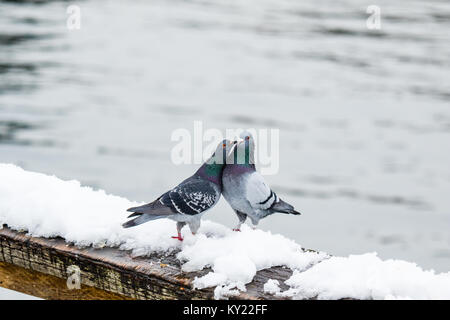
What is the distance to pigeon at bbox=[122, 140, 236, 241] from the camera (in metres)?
3.28

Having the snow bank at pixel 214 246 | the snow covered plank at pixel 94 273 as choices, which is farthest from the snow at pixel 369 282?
the snow covered plank at pixel 94 273

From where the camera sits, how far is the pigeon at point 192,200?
3.28 meters

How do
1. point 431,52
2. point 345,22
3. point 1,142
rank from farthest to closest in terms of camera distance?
point 345,22, point 431,52, point 1,142

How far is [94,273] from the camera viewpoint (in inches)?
121

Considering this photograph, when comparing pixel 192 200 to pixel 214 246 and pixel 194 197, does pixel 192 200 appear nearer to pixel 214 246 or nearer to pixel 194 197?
pixel 194 197

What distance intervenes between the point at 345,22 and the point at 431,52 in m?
5.37

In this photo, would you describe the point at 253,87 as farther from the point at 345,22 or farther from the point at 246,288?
the point at 246,288

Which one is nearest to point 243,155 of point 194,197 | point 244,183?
point 244,183

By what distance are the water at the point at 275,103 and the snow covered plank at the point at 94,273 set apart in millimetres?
7171

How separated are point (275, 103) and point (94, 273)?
14339 millimetres

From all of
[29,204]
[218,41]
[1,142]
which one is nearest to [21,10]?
[218,41]

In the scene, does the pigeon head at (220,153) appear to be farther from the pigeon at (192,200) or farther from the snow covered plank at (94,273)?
the snow covered plank at (94,273)

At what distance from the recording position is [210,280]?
2852mm

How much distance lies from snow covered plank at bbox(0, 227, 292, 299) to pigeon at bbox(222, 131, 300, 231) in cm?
58
